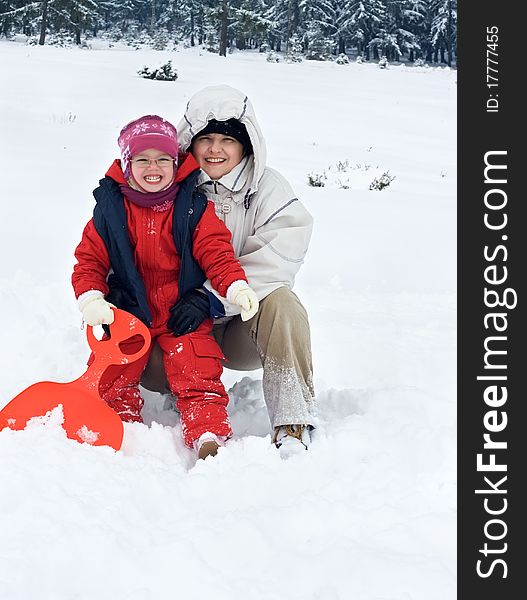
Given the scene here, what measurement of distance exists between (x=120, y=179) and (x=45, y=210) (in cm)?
279

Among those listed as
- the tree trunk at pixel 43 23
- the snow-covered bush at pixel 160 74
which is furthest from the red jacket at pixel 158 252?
the tree trunk at pixel 43 23

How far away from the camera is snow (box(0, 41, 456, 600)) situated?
168 centimetres

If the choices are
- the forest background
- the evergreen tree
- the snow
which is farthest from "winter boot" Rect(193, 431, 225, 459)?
the evergreen tree

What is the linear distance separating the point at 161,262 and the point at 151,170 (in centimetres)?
32

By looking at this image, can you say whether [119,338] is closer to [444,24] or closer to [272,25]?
[272,25]

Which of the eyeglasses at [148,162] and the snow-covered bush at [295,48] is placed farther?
the snow-covered bush at [295,48]

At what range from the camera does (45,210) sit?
16.7ft

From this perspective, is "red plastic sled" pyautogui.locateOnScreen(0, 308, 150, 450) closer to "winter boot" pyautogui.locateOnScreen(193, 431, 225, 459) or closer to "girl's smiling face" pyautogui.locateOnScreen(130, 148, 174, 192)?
"winter boot" pyautogui.locateOnScreen(193, 431, 225, 459)

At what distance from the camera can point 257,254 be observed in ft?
8.36

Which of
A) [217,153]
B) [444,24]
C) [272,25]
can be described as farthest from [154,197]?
[444,24]

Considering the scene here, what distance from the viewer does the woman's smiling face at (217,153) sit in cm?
257

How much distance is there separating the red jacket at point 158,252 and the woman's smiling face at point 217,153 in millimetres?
85

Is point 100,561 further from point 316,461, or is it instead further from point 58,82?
point 58,82

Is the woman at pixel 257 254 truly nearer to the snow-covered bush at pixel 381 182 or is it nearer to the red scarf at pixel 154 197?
the red scarf at pixel 154 197
